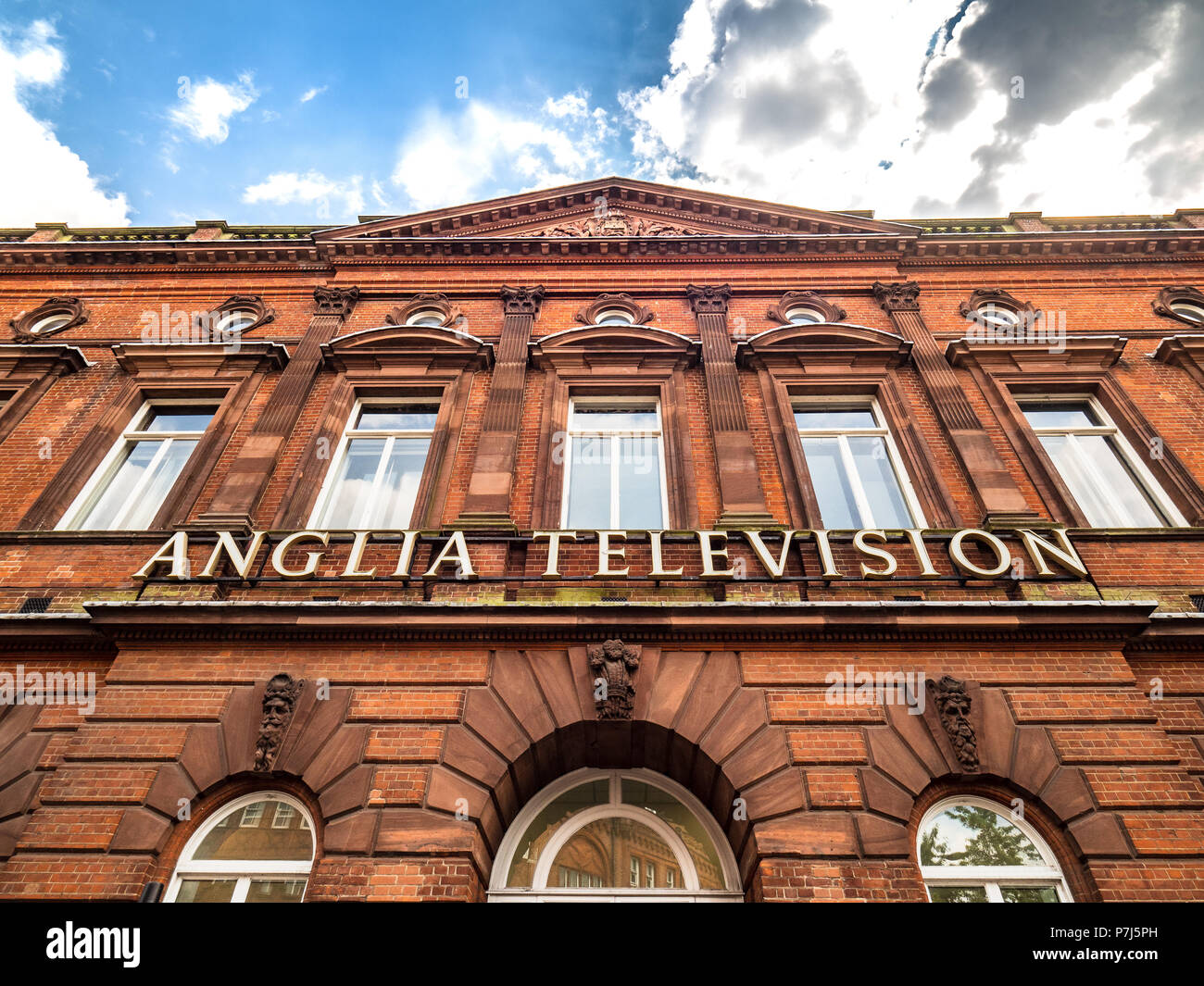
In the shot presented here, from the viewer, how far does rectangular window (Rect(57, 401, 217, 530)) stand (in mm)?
9336

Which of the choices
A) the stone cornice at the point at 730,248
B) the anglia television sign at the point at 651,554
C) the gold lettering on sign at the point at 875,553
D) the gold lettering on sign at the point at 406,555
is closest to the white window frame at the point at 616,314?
the stone cornice at the point at 730,248

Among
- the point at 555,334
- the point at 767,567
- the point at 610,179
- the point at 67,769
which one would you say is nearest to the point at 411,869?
the point at 67,769

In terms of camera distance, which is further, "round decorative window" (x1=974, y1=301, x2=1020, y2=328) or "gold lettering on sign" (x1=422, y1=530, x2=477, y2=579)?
"round decorative window" (x1=974, y1=301, x2=1020, y2=328)

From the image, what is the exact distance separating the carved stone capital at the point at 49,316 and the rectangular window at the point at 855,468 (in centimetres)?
1341

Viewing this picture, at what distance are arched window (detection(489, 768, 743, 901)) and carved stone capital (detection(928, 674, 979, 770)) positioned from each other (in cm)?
256

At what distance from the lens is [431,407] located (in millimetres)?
10602

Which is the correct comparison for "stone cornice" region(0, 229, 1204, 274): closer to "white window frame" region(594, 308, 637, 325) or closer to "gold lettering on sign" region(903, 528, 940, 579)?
"white window frame" region(594, 308, 637, 325)

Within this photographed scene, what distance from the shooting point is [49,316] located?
40.7 feet

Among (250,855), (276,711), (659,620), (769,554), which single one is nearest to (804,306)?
(769,554)

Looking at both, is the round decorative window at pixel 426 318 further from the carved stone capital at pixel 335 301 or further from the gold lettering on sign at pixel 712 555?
the gold lettering on sign at pixel 712 555

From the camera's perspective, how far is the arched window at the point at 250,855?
610 centimetres

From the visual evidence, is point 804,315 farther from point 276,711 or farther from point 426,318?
point 276,711

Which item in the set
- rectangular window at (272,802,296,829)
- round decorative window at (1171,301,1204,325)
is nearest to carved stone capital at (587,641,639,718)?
rectangular window at (272,802,296,829)

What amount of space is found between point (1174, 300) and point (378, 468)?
14.7m
